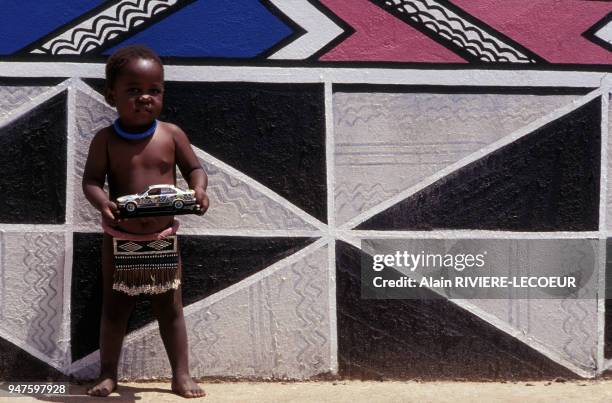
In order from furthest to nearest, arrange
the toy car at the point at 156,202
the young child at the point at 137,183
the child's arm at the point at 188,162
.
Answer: the child's arm at the point at 188,162, the young child at the point at 137,183, the toy car at the point at 156,202

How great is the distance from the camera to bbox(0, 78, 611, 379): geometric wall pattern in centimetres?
430

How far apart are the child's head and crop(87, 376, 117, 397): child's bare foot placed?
44.4 inches

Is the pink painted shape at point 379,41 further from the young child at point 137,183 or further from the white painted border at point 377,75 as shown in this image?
the young child at point 137,183

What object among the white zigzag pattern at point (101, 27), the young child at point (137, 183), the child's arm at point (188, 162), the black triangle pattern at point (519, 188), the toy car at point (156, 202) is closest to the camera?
the toy car at point (156, 202)

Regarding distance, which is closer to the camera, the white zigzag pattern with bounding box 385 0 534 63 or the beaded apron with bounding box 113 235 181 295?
the beaded apron with bounding box 113 235 181 295

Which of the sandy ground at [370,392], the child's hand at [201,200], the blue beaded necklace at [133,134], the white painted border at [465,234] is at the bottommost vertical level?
the sandy ground at [370,392]

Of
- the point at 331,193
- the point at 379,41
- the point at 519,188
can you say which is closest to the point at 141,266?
the point at 331,193

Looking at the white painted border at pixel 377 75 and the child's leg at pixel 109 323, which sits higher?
the white painted border at pixel 377 75

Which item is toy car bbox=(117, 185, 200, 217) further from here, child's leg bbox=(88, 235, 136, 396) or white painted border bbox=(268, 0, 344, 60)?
white painted border bbox=(268, 0, 344, 60)

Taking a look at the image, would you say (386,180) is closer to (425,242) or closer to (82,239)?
(425,242)

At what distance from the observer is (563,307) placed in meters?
4.41

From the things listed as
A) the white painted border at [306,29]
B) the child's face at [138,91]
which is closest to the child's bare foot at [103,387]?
the child's face at [138,91]

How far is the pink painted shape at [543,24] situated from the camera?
4332mm

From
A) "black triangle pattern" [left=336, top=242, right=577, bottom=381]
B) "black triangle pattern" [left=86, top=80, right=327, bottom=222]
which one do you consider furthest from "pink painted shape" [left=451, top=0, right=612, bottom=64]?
"black triangle pattern" [left=336, top=242, right=577, bottom=381]
